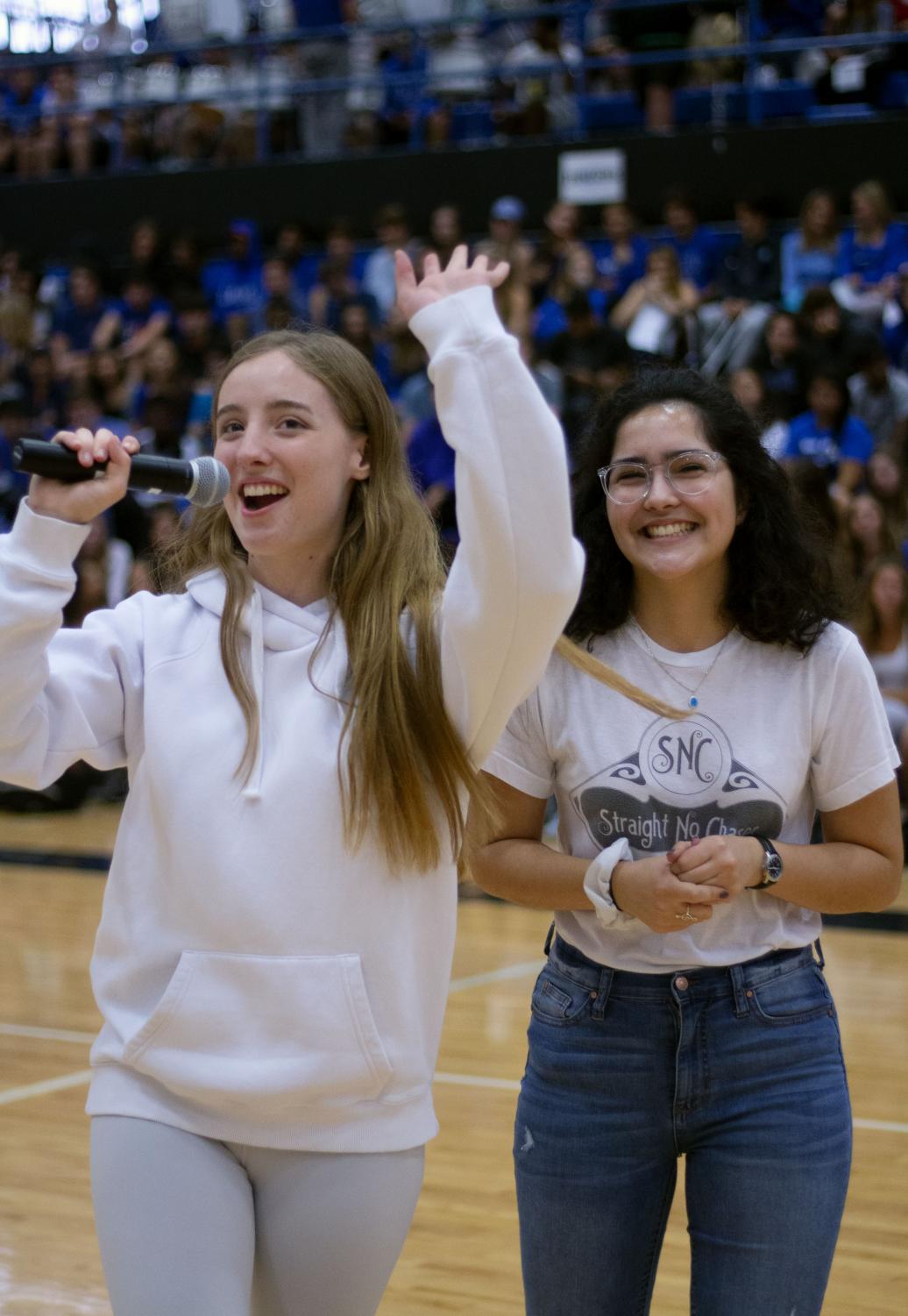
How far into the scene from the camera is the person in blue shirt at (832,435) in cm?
873

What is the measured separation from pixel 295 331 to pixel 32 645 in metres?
0.63

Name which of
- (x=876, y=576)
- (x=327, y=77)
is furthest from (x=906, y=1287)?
(x=327, y=77)

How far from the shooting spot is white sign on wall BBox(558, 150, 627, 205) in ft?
38.6

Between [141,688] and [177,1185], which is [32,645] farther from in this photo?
[177,1185]

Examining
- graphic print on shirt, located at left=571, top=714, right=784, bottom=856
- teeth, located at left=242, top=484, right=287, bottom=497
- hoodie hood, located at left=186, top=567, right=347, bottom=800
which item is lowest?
graphic print on shirt, located at left=571, top=714, right=784, bottom=856

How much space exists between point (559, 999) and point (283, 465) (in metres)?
0.78

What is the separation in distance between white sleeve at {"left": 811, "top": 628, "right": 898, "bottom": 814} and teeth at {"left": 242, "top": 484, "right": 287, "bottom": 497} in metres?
0.75

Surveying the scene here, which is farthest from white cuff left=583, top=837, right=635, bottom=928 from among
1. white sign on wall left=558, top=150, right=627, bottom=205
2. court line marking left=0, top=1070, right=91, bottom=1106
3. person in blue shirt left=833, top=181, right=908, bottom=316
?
white sign on wall left=558, top=150, right=627, bottom=205

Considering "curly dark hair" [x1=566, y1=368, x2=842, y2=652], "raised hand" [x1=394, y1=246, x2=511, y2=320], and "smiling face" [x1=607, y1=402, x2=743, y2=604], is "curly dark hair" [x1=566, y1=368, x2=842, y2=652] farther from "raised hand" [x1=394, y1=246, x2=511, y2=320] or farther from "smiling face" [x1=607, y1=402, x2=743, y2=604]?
"raised hand" [x1=394, y1=246, x2=511, y2=320]

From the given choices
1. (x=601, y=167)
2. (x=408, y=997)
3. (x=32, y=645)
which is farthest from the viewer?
(x=601, y=167)

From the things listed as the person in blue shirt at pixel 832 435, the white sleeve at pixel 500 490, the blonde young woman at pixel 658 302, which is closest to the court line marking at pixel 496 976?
the person in blue shirt at pixel 832 435

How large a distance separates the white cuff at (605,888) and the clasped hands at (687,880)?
0.03 m

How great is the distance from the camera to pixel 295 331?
2.25 m

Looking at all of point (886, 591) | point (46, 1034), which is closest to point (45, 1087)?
point (46, 1034)
